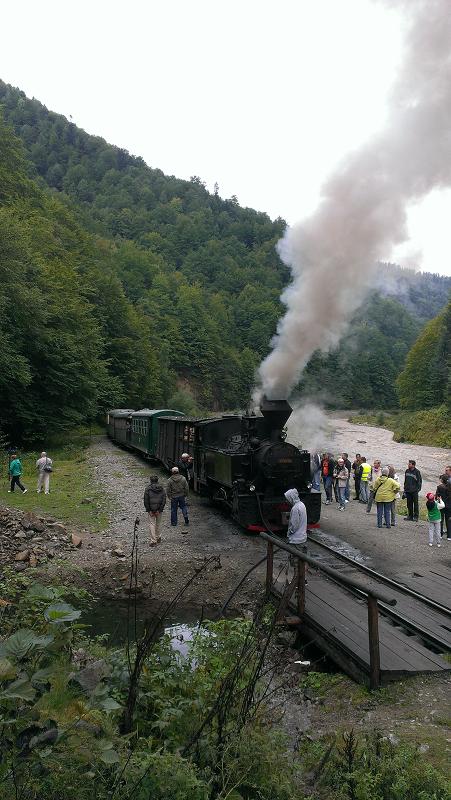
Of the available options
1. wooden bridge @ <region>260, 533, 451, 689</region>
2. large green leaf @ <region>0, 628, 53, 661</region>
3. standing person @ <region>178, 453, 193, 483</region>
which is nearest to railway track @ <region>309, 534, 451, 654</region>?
wooden bridge @ <region>260, 533, 451, 689</region>

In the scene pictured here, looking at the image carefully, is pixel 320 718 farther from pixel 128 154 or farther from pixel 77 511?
pixel 128 154

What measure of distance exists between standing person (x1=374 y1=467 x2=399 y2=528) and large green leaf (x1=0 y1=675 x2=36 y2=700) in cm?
1138

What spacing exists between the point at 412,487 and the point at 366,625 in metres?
7.96

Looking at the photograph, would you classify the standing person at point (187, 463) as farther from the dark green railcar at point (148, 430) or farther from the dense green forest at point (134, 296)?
the dense green forest at point (134, 296)

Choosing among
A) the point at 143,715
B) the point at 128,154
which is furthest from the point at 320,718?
the point at 128,154

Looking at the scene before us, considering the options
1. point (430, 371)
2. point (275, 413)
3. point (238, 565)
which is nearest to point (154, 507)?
point (238, 565)

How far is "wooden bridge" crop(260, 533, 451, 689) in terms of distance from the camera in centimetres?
561

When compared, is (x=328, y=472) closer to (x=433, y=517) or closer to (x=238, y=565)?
(x=433, y=517)

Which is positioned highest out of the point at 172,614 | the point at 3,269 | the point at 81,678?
the point at 3,269

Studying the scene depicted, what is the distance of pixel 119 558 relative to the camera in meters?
10.2

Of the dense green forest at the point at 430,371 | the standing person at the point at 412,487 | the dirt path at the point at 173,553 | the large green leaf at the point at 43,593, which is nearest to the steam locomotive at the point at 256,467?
the dirt path at the point at 173,553

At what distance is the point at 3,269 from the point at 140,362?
82.7 ft

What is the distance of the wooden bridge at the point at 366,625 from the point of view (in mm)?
5609

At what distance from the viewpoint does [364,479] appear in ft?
52.3
